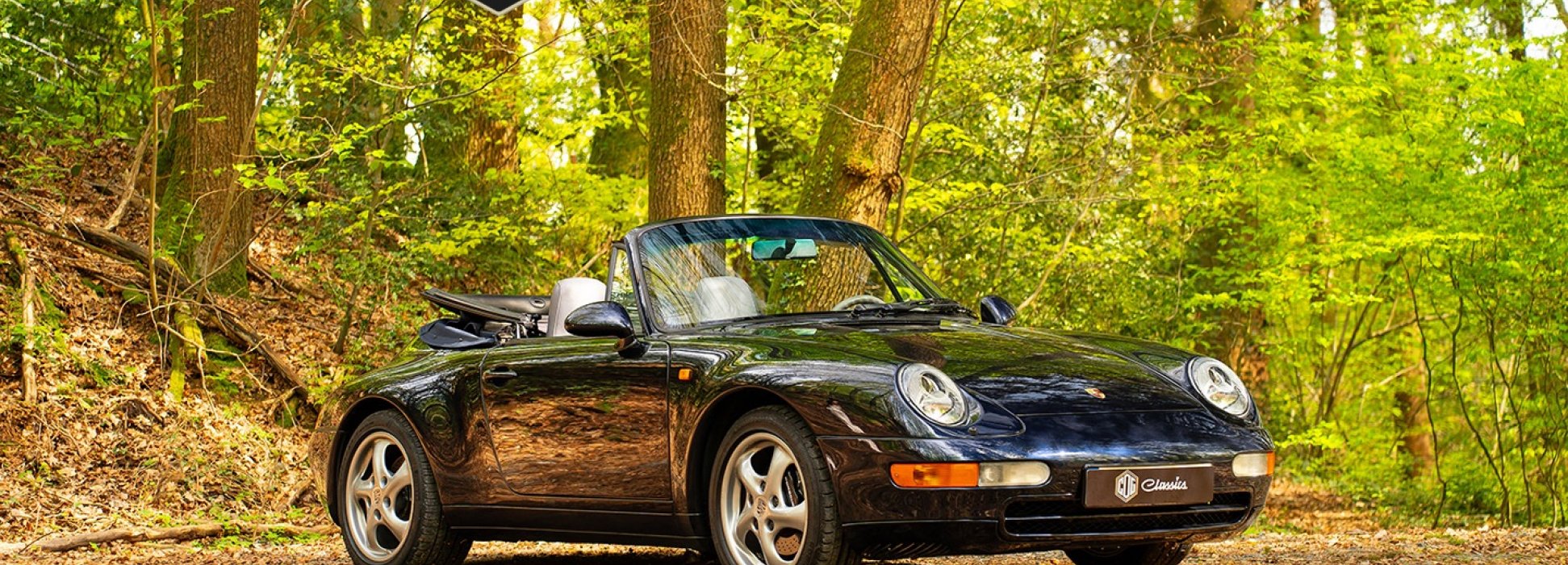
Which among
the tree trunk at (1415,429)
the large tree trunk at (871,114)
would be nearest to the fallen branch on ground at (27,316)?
the large tree trunk at (871,114)

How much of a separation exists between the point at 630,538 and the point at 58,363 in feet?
26.2

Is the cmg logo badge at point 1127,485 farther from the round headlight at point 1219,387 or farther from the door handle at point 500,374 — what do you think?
the door handle at point 500,374

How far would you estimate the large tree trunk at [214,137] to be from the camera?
14109 millimetres

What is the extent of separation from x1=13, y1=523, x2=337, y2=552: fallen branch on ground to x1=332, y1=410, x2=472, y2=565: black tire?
2433 mm

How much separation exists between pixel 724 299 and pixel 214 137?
358 inches

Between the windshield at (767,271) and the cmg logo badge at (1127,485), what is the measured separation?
1.52m

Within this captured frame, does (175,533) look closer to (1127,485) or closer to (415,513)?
(415,513)

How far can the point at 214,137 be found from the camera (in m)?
14.3

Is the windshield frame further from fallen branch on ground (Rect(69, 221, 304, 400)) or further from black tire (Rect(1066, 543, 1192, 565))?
fallen branch on ground (Rect(69, 221, 304, 400))

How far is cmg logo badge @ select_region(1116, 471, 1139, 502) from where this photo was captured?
203 inches

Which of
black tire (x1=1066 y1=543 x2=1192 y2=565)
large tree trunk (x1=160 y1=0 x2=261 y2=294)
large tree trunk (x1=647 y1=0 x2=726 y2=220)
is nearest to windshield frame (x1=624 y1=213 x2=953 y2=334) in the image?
black tire (x1=1066 y1=543 x2=1192 y2=565)

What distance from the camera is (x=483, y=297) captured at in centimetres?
838

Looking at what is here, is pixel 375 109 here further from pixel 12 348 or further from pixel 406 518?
pixel 406 518

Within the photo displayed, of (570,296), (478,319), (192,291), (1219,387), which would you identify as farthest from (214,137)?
(1219,387)
